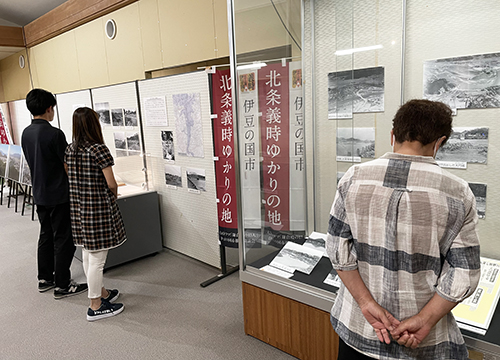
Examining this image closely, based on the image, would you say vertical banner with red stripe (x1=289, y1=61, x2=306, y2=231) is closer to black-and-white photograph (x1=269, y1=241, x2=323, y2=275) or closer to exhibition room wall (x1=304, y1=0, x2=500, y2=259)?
exhibition room wall (x1=304, y1=0, x2=500, y2=259)

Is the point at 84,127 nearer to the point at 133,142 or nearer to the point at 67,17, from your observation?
the point at 133,142

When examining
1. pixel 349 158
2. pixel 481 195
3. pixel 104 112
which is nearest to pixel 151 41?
pixel 104 112

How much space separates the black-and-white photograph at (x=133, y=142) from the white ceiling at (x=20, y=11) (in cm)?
374

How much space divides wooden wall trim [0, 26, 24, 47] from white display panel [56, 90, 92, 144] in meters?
2.69

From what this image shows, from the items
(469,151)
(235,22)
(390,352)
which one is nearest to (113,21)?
(235,22)

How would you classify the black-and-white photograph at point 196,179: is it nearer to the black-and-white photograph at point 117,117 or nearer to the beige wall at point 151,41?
the beige wall at point 151,41

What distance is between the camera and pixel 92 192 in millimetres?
2547

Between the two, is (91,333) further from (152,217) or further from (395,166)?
(395,166)

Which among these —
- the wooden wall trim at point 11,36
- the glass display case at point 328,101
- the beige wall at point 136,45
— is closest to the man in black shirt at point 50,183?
the beige wall at point 136,45

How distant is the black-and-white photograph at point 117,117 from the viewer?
4.12 m

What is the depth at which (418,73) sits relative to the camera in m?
1.97

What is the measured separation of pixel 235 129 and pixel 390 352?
1.48m

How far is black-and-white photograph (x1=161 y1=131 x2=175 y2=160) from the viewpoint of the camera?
11.8ft

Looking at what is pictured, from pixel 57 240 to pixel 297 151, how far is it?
2076 mm
